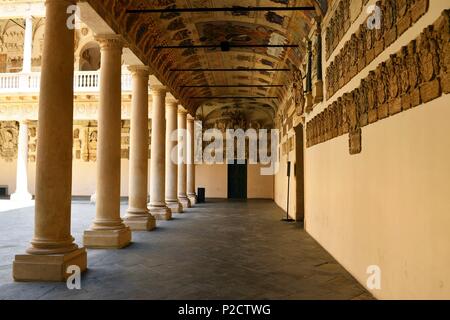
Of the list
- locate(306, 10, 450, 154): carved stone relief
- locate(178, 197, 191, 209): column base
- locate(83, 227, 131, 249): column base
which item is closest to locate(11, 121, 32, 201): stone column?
locate(178, 197, 191, 209): column base

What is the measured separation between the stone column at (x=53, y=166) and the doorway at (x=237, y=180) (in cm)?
2290

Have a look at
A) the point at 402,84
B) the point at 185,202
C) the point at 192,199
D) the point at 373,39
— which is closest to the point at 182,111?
the point at 185,202

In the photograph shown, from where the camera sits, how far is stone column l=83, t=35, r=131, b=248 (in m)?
9.30

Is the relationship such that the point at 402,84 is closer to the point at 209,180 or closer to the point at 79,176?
the point at 209,180

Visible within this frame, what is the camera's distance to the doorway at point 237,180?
1164 inches

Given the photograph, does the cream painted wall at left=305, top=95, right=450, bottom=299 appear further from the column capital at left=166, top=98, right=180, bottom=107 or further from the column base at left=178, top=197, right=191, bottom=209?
the column base at left=178, top=197, right=191, bottom=209

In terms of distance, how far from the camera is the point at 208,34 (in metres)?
14.4

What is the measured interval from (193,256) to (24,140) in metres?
19.6

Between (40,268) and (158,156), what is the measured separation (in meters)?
8.53

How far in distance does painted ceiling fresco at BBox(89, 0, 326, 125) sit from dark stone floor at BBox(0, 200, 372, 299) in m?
4.97

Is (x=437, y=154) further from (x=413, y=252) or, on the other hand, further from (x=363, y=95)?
(x=363, y=95)

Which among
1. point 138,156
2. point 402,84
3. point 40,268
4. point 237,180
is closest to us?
point 402,84

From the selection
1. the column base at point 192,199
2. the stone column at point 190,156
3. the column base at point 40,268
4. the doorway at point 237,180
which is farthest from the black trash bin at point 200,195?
the column base at point 40,268
